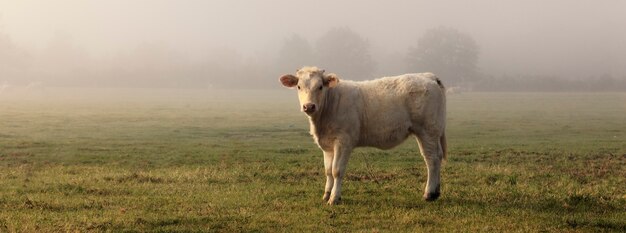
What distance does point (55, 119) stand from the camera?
46.6m

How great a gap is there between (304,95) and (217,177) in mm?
4904

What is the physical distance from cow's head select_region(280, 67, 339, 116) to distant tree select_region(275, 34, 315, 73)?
117093 mm

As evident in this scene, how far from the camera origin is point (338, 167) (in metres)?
12.2

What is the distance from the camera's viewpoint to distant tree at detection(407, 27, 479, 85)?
111 m

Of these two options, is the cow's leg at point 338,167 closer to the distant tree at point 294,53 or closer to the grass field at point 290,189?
the grass field at point 290,189

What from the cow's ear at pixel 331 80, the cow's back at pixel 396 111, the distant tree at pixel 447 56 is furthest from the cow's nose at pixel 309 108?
the distant tree at pixel 447 56

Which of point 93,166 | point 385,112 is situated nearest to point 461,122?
point 93,166

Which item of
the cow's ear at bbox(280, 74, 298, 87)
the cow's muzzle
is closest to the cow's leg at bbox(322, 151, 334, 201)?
the cow's muzzle

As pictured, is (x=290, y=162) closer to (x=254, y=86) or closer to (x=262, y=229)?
(x=262, y=229)

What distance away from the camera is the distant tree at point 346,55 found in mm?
115125

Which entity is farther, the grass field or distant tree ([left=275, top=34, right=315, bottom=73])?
distant tree ([left=275, top=34, right=315, bottom=73])

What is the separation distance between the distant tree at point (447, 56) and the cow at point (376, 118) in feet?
326

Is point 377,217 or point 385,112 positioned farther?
point 385,112

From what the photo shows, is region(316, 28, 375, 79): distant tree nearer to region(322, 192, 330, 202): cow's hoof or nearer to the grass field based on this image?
the grass field
